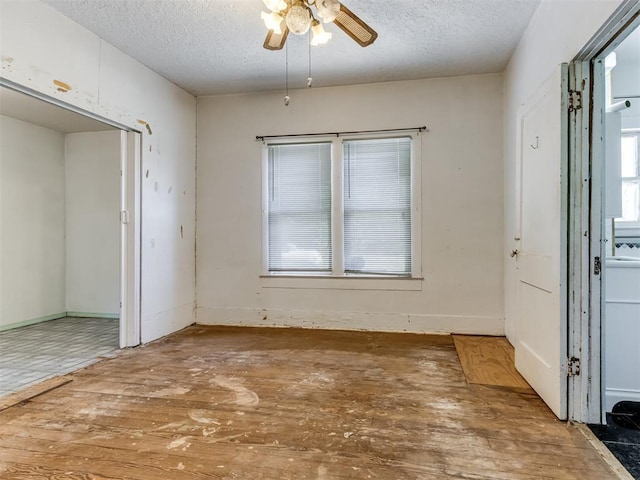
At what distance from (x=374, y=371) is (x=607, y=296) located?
65.3 inches

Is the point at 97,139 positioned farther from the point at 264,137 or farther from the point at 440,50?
the point at 440,50

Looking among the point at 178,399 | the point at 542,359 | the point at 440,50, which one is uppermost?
the point at 440,50

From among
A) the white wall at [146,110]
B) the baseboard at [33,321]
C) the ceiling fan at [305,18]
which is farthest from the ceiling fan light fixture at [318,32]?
the baseboard at [33,321]

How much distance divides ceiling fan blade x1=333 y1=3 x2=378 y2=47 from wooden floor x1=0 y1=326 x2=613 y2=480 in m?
2.31

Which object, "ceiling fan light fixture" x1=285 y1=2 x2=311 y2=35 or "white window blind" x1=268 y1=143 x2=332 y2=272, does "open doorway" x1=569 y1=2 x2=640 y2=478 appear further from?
"white window blind" x1=268 y1=143 x2=332 y2=272

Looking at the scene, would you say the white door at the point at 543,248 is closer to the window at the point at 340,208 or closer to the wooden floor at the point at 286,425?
the wooden floor at the point at 286,425

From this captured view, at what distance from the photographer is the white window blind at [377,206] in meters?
4.16

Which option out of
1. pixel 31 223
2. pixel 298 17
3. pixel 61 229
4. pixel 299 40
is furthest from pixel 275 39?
pixel 61 229

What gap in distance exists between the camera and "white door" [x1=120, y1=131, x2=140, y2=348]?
3.59 meters

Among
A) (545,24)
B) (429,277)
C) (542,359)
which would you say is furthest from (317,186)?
(542,359)

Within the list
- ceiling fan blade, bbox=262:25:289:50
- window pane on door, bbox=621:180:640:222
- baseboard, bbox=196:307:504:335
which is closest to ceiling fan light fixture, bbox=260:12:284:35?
ceiling fan blade, bbox=262:25:289:50

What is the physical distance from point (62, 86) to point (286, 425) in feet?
9.56

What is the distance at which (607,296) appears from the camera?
2424 mm

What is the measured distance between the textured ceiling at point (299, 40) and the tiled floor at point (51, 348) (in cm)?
276
